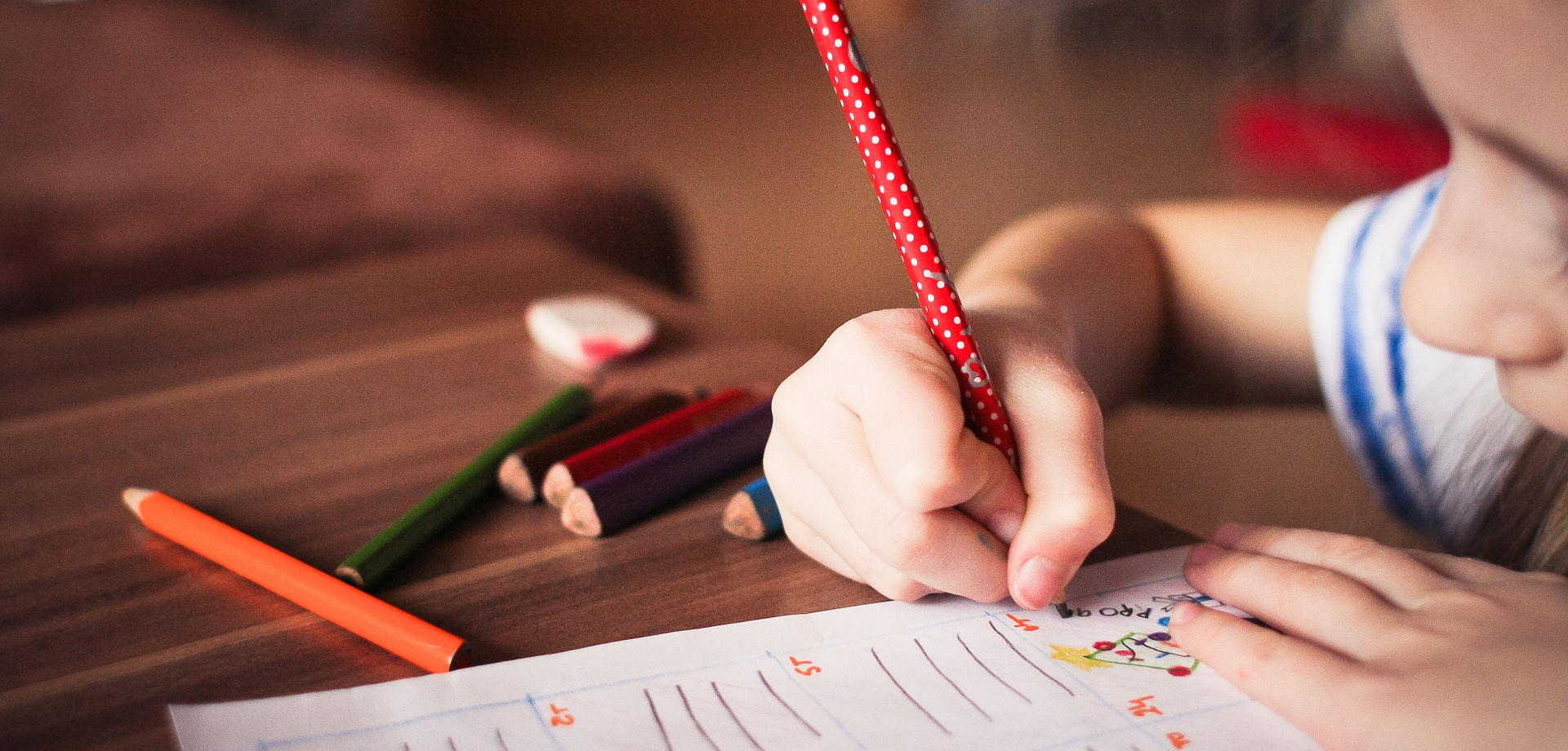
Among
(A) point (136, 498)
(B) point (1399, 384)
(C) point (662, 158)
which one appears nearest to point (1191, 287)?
(B) point (1399, 384)

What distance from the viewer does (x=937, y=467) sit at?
31 cm

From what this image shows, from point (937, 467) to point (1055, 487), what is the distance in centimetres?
4

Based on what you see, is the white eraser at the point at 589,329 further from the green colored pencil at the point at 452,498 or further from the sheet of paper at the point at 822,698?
the sheet of paper at the point at 822,698

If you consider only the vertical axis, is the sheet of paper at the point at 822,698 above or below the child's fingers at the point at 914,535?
below

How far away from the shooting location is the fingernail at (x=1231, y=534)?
1.24ft

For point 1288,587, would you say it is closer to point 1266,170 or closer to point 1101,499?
point 1101,499

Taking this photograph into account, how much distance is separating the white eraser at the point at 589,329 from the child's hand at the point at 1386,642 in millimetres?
318

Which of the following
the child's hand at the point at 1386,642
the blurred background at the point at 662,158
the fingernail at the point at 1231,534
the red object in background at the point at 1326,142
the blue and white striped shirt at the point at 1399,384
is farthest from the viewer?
the red object in background at the point at 1326,142

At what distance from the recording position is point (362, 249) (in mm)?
986

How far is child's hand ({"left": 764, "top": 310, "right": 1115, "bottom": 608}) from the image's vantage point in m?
0.32

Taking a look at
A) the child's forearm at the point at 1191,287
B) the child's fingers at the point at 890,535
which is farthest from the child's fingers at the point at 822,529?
the child's forearm at the point at 1191,287

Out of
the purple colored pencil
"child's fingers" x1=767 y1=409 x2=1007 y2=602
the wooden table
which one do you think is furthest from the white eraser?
"child's fingers" x1=767 y1=409 x2=1007 y2=602

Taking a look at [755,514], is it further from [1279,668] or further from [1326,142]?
[1326,142]

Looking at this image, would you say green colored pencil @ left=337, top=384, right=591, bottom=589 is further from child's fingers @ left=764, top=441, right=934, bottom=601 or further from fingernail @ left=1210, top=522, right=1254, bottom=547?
fingernail @ left=1210, top=522, right=1254, bottom=547
